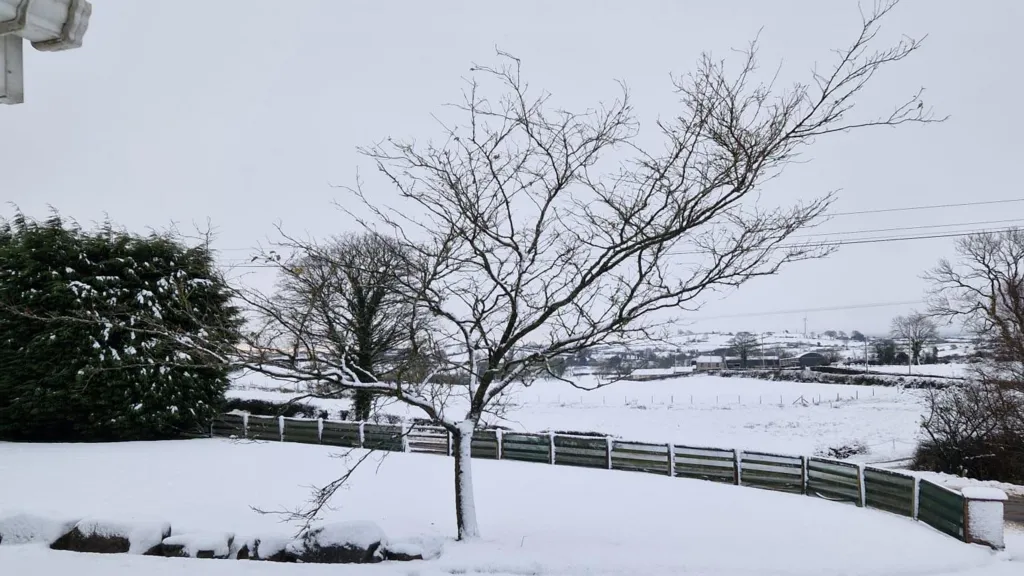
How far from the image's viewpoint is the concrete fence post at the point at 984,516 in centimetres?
923

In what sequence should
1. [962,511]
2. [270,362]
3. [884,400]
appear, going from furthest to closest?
1. [884,400]
2. [962,511]
3. [270,362]

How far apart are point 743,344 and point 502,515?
7324cm

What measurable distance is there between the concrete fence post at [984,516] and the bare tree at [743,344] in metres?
71.7

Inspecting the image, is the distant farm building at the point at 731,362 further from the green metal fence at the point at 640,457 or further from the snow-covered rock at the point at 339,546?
the snow-covered rock at the point at 339,546

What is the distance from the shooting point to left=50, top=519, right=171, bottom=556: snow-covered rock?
24.0 ft

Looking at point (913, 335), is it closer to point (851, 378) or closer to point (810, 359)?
point (810, 359)

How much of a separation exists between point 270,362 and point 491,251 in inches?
122

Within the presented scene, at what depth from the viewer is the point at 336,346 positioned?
8172mm

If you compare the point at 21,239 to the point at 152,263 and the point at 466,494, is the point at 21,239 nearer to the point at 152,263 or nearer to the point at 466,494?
the point at 152,263

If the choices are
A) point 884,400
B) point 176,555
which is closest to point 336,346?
point 176,555

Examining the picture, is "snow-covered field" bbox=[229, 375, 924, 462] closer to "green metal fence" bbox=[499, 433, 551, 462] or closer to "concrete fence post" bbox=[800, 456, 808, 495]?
"green metal fence" bbox=[499, 433, 551, 462]

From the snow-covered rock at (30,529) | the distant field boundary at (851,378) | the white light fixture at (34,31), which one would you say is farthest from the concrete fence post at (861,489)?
the distant field boundary at (851,378)

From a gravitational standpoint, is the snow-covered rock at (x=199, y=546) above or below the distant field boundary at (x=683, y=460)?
above

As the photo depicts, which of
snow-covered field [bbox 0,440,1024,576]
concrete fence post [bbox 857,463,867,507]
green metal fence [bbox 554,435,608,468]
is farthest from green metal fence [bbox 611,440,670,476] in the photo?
concrete fence post [bbox 857,463,867,507]
